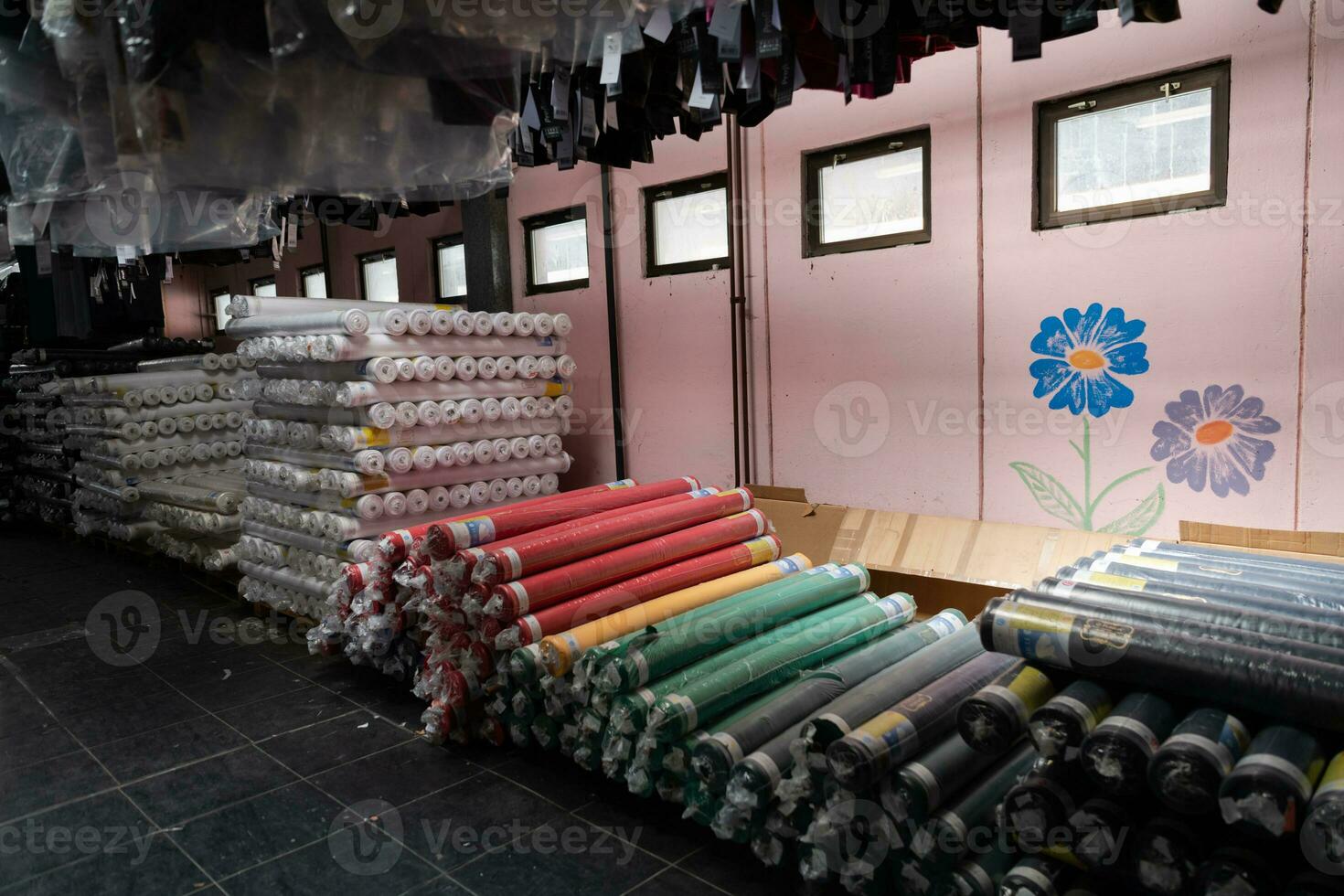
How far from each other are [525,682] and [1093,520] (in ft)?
8.36

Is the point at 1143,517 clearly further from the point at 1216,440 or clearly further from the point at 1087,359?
the point at 1087,359

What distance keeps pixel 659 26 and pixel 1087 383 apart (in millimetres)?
2394

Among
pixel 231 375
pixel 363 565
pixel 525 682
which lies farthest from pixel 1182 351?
pixel 231 375

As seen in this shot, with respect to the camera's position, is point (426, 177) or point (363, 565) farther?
point (363, 565)

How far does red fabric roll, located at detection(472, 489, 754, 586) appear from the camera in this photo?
312 cm

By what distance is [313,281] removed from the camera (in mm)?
8555

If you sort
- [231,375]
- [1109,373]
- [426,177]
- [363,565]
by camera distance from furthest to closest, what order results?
[231,375] < [363,565] < [1109,373] < [426,177]

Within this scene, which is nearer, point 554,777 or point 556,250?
point 554,777

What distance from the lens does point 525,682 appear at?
294cm

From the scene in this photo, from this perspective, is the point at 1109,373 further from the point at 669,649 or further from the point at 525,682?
the point at 525,682

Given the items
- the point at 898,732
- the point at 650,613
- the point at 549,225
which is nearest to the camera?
the point at 898,732

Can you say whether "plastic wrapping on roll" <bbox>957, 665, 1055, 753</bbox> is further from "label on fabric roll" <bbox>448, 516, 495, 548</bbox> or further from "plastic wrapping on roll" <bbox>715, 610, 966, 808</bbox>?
"label on fabric roll" <bbox>448, 516, 495, 548</bbox>

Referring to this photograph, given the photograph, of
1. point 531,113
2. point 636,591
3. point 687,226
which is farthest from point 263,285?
point 636,591

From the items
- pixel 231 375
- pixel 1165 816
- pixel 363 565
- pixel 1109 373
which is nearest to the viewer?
pixel 1165 816
